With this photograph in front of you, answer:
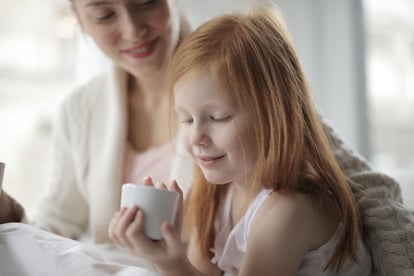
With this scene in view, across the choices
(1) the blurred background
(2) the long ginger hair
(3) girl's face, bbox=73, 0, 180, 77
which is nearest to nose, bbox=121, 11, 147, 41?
(3) girl's face, bbox=73, 0, 180, 77

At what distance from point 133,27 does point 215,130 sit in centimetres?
52

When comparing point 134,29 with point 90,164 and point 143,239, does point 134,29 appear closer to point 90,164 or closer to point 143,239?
point 90,164

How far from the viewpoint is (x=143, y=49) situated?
1522 mm

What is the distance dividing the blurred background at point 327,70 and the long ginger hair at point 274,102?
1928 mm

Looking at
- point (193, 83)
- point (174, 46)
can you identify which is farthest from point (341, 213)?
point (174, 46)

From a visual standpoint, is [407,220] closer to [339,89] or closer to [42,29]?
[339,89]

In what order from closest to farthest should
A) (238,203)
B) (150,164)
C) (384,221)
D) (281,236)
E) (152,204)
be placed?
(152,204), (281,236), (384,221), (238,203), (150,164)

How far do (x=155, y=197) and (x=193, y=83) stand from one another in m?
0.28

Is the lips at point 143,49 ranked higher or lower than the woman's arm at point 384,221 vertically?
higher

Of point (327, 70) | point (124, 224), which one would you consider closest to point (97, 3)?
point (124, 224)

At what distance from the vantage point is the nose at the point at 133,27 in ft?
4.76

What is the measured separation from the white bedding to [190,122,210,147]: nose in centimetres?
27

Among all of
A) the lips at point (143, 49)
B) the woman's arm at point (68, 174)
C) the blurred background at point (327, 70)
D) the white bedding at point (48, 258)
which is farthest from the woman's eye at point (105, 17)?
the blurred background at point (327, 70)

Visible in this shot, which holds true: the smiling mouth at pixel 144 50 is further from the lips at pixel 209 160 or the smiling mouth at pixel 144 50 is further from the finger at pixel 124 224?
the finger at pixel 124 224
